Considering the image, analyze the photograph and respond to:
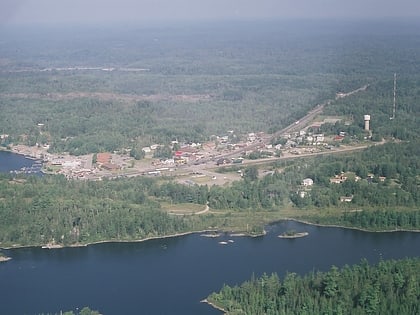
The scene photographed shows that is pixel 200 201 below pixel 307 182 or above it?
below

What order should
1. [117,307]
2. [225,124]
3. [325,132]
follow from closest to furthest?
[117,307] → [325,132] → [225,124]

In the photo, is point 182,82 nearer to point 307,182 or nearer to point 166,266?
point 307,182

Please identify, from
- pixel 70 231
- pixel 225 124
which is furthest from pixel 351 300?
pixel 225 124

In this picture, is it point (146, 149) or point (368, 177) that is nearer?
point (368, 177)

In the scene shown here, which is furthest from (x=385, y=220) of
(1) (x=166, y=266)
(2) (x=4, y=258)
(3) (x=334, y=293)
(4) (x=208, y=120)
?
(4) (x=208, y=120)

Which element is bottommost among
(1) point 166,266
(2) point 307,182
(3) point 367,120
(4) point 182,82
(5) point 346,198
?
(1) point 166,266

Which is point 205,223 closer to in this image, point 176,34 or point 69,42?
point 69,42

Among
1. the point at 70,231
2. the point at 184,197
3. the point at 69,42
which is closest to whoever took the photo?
the point at 70,231
